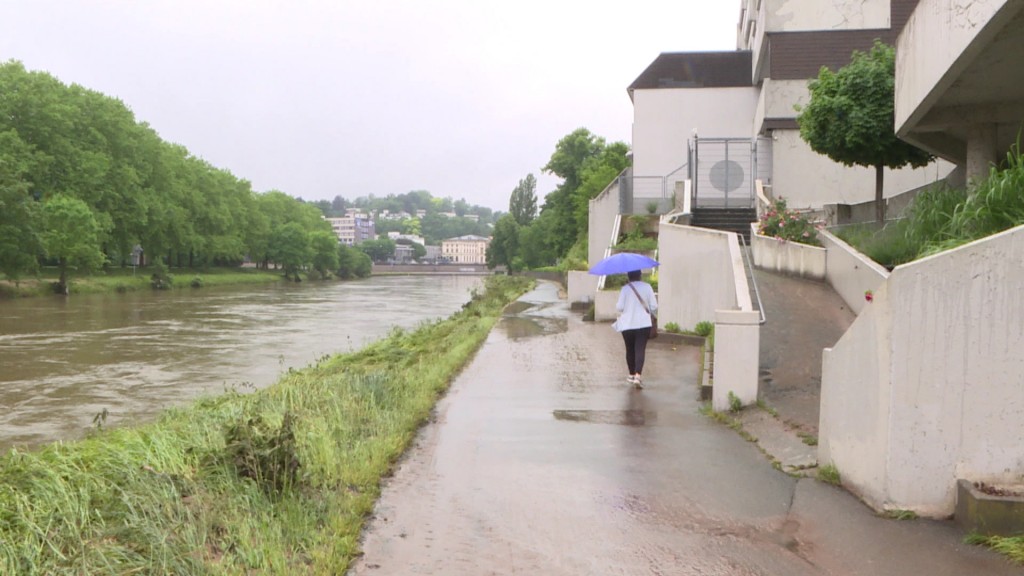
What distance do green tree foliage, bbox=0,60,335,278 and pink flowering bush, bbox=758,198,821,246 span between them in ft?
123

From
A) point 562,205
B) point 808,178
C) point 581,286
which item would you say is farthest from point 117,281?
point 808,178

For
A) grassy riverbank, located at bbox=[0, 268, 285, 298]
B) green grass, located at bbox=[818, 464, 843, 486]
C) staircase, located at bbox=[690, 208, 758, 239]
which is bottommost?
grassy riverbank, located at bbox=[0, 268, 285, 298]

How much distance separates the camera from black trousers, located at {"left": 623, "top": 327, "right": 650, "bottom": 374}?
10422 mm

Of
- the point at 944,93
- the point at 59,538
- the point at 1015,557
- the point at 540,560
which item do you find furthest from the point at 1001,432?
the point at 944,93

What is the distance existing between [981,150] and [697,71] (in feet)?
79.6

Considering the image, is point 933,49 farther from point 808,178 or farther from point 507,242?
point 507,242

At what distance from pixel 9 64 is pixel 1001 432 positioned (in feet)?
183

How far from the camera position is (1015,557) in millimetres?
4402

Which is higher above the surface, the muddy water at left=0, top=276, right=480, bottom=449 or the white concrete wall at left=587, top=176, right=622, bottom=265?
the white concrete wall at left=587, top=176, right=622, bottom=265

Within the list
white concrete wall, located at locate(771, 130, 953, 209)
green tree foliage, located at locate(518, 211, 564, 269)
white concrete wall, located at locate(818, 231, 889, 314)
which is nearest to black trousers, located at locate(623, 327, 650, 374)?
white concrete wall, located at locate(818, 231, 889, 314)

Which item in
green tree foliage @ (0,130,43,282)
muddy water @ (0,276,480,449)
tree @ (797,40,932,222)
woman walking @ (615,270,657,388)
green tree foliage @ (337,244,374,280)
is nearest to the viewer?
woman walking @ (615,270,657,388)

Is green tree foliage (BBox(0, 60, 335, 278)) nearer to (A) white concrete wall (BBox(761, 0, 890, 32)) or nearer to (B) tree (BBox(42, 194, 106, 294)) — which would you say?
(B) tree (BBox(42, 194, 106, 294))

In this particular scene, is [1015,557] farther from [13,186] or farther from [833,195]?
[13,186]

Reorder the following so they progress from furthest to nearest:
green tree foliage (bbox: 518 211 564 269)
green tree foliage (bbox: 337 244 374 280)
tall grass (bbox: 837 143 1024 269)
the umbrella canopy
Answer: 1. green tree foliage (bbox: 337 244 374 280)
2. green tree foliage (bbox: 518 211 564 269)
3. the umbrella canopy
4. tall grass (bbox: 837 143 1024 269)
